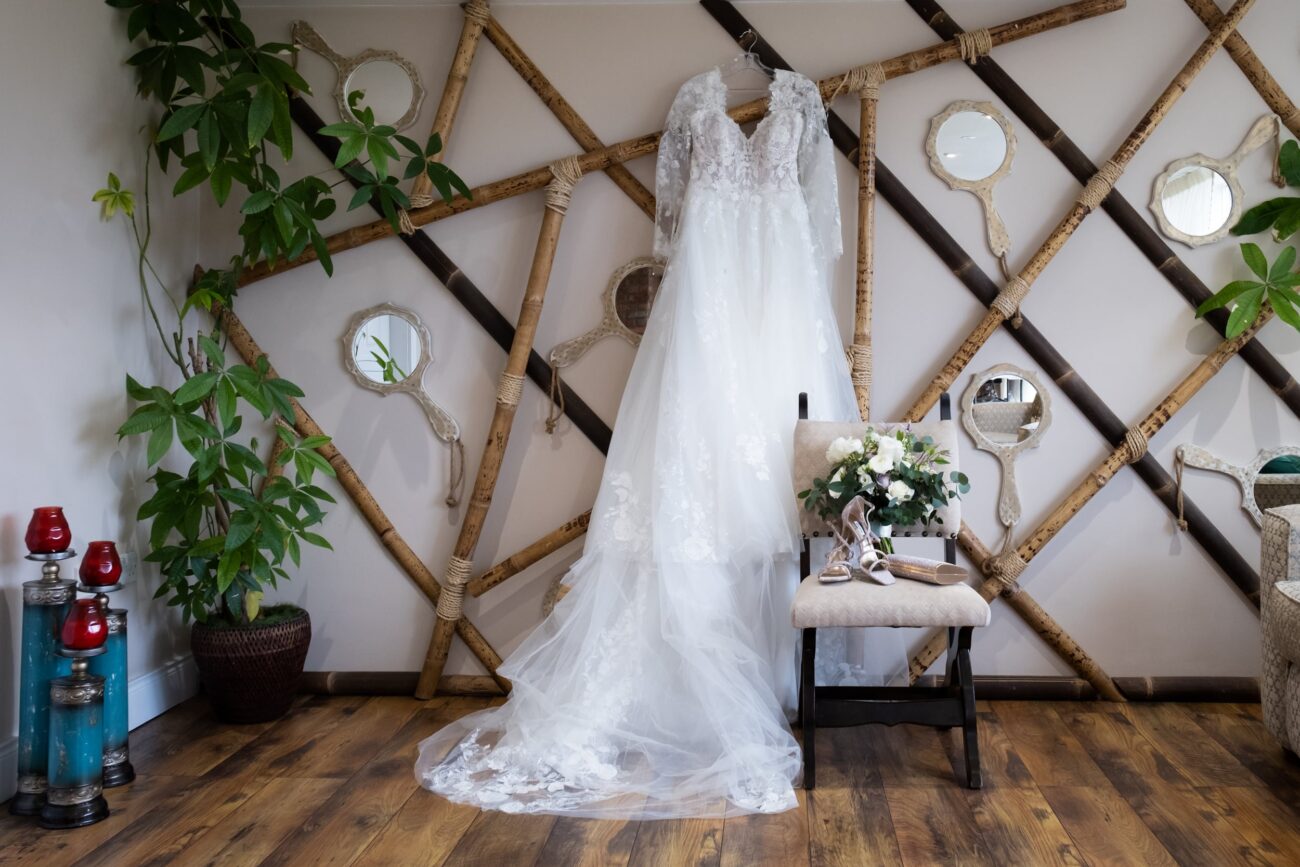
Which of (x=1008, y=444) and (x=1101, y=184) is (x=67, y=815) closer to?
(x=1008, y=444)

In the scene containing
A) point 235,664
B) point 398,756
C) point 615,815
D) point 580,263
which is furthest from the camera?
point 580,263

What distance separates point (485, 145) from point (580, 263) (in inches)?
19.7

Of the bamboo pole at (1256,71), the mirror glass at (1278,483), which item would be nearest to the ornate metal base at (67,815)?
the mirror glass at (1278,483)

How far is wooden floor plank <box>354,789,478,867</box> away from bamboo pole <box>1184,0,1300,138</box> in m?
3.13

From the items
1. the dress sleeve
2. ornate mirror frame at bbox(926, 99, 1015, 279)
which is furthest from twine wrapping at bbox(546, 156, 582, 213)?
ornate mirror frame at bbox(926, 99, 1015, 279)

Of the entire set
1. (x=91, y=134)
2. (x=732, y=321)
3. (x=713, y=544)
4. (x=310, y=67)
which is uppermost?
(x=310, y=67)

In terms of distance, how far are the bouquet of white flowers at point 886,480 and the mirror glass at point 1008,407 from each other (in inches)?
21.6

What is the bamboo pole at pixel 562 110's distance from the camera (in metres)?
3.45

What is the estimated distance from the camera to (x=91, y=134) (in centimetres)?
297

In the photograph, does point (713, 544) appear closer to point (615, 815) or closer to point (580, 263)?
point (615, 815)

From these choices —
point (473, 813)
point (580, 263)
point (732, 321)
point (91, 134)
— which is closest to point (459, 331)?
point (580, 263)

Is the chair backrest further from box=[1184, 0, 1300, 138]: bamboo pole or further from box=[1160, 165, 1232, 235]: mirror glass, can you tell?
box=[1184, 0, 1300, 138]: bamboo pole

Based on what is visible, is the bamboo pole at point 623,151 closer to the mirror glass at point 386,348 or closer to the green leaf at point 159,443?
the mirror glass at point 386,348

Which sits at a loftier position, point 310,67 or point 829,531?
point 310,67
